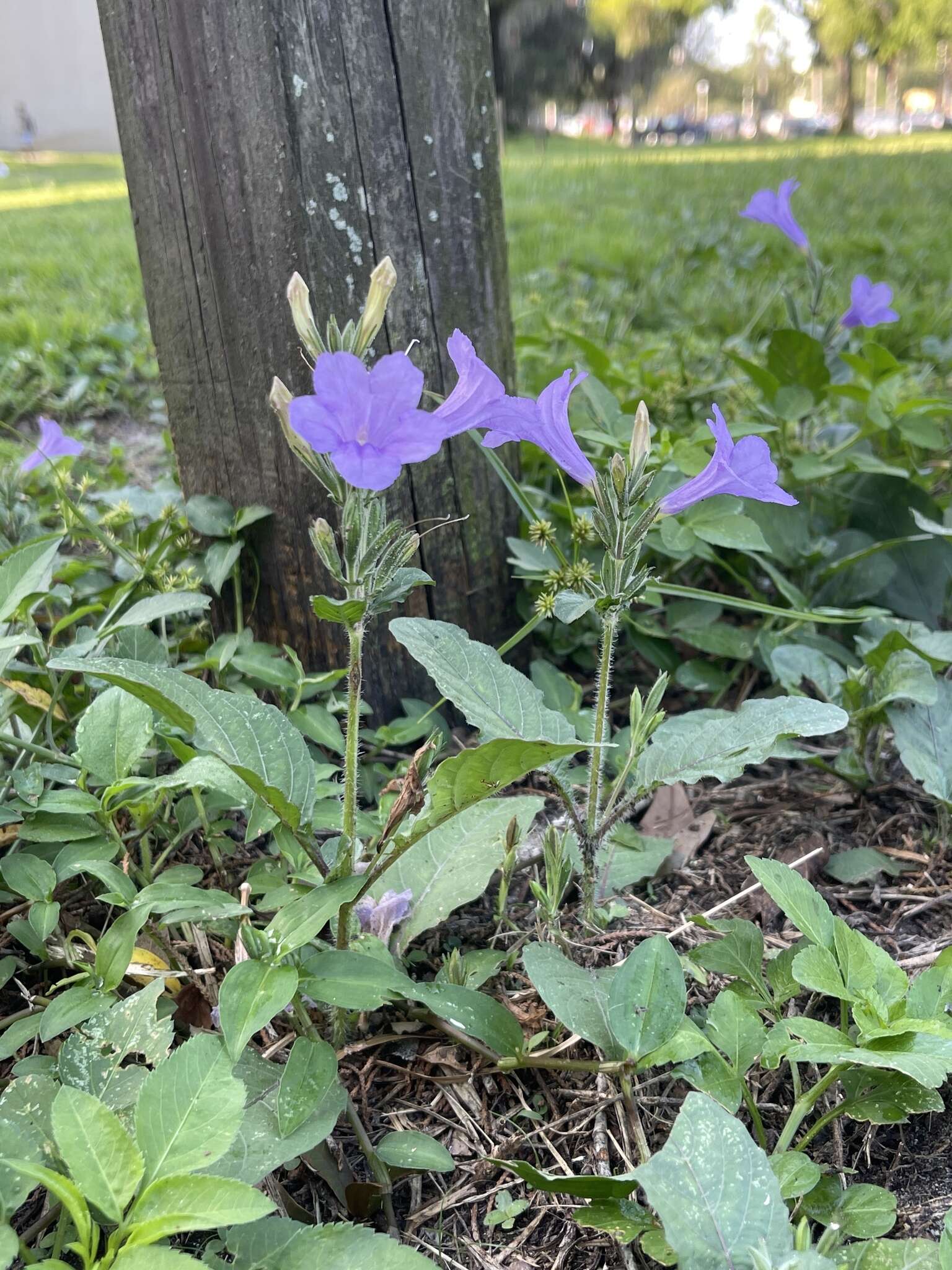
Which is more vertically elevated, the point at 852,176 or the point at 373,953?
the point at 852,176

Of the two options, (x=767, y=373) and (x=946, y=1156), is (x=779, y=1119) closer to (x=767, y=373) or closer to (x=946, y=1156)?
(x=946, y=1156)

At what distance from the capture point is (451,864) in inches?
59.4

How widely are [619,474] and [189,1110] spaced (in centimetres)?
87

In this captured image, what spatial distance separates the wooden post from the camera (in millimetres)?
1606

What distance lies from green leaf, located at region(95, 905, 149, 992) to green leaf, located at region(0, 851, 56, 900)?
0.18 meters

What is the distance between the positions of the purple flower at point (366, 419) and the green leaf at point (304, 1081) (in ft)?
2.14

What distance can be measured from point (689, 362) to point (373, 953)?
2.67 metres

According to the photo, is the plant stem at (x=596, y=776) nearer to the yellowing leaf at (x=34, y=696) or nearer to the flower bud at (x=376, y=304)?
the flower bud at (x=376, y=304)

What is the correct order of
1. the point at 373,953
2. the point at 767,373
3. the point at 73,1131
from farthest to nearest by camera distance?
the point at 767,373, the point at 373,953, the point at 73,1131

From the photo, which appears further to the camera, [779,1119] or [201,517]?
[201,517]

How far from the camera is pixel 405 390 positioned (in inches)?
38.3

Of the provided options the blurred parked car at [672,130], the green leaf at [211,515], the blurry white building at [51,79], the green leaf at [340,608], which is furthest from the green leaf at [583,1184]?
the blurred parked car at [672,130]

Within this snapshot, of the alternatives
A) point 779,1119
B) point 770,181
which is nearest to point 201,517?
point 779,1119

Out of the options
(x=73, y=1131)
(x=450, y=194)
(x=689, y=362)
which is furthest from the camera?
(x=689, y=362)
